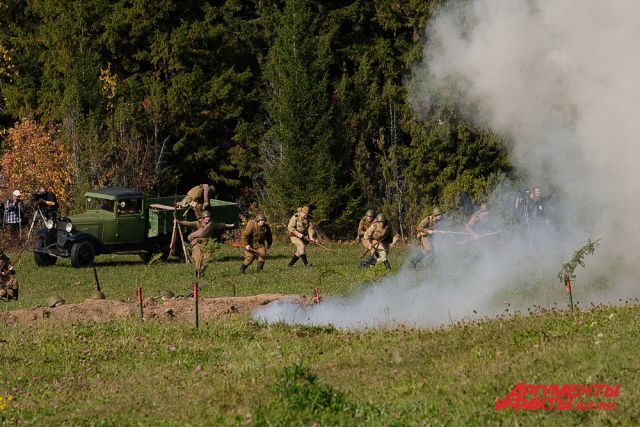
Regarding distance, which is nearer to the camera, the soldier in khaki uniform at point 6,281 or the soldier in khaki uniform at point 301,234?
the soldier in khaki uniform at point 6,281

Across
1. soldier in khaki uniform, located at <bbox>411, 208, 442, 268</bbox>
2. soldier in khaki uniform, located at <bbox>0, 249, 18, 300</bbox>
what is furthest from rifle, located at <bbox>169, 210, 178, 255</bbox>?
soldier in khaki uniform, located at <bbox>0, 249, 18, 300</bbox>

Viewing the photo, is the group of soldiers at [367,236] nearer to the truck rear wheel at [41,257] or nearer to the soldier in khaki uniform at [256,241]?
the soldier in khaki uniform at [256,241]

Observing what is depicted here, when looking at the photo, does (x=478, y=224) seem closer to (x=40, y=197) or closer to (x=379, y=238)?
(x=379, y=238)

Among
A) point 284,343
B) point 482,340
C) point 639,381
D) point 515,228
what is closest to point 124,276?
point 515,228

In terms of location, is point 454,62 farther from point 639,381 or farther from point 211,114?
point 211,114

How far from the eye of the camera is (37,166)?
138 feet

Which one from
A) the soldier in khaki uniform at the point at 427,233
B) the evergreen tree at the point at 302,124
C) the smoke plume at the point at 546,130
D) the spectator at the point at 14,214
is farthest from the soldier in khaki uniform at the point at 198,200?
the smoke plume at the point at 546,130

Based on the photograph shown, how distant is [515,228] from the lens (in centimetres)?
2555

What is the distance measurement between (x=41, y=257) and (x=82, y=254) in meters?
1.55

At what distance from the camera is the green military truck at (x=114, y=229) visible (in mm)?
31703

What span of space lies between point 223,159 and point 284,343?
32838 millimetres

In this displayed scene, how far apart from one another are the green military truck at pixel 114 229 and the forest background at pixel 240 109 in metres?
6.61

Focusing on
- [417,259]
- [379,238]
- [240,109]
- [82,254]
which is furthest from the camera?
[240,109]

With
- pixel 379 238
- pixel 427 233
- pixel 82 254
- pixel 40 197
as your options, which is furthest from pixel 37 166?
pixel 427 233
